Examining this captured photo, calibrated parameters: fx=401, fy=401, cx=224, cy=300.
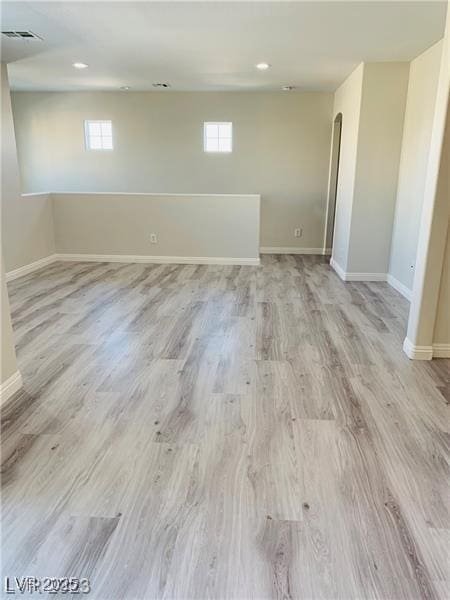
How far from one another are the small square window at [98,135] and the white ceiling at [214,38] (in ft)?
→ 4.29

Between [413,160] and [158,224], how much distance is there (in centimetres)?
352

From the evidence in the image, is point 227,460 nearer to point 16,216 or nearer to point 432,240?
point 432,240

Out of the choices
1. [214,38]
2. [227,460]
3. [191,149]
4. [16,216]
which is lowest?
[227,460]

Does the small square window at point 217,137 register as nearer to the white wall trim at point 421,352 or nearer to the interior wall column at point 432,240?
the interior wall column at point 432,240

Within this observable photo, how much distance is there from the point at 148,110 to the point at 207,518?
6.77m

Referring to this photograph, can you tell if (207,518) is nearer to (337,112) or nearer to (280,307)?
(280,307)

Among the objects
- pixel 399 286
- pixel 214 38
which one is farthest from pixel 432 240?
pixel 214 38

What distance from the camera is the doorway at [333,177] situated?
6669mm

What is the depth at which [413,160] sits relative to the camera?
4.50 m

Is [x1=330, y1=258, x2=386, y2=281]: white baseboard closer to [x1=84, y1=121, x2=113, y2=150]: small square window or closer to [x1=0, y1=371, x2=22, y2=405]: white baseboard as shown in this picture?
[x1=0, y1=371, x2=22, y2=405]: white baseboard

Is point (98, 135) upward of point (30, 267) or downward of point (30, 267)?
upward

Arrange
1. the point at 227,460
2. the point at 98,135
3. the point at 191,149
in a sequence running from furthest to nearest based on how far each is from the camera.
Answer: the point at 98,135
the point at 191,149
the point at 227,460

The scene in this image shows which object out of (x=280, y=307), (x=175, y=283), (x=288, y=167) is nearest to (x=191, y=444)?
(x=280, y=307)

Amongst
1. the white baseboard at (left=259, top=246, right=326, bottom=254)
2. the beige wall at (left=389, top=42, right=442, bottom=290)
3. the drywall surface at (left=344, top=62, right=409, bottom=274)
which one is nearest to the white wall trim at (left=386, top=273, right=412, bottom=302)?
the beige wall at (left=389, top=42, right=442, bottom=290)
